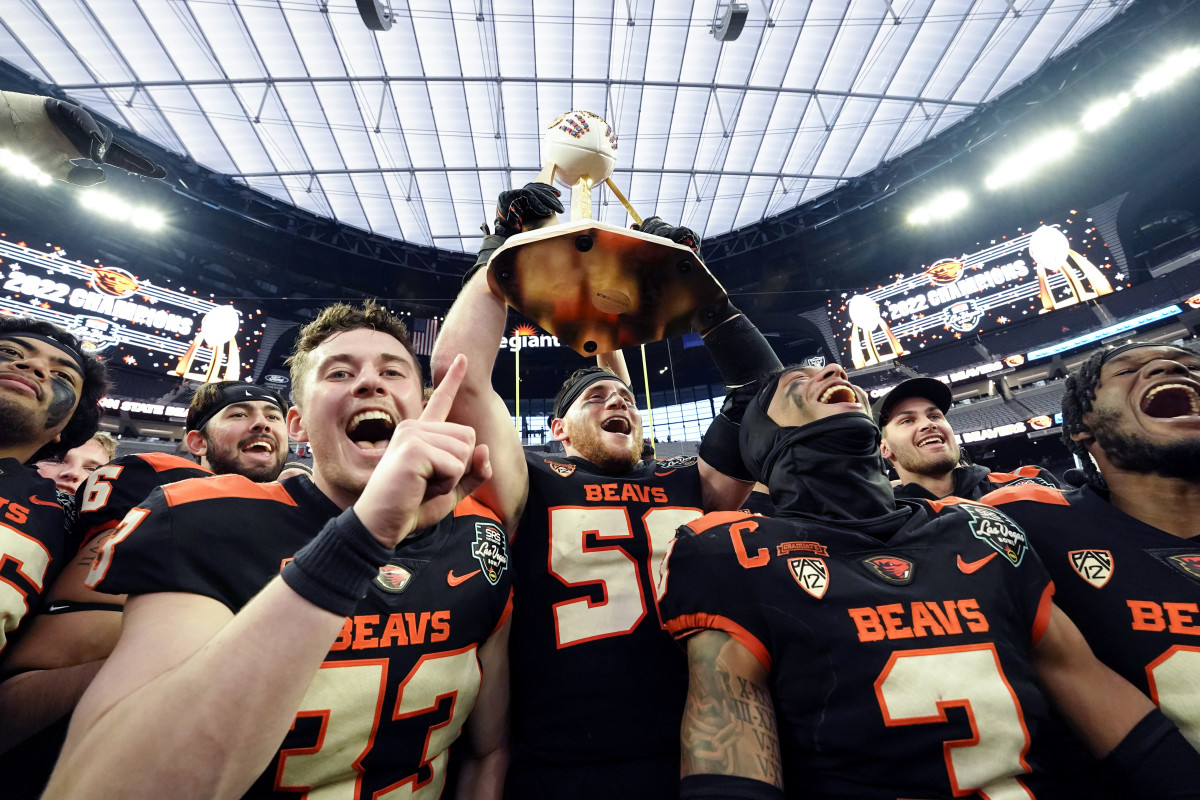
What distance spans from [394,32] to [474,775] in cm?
1332

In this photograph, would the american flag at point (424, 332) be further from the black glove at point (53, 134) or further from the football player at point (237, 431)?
the football player at point (237, 431)

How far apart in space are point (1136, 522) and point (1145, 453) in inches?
11.8

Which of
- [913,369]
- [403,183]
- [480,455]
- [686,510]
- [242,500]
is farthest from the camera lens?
[913,369]

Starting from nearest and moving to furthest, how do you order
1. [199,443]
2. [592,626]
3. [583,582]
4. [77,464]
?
1. [592,626]
2. [583,582]
3. [199,443]
4. [77,464]

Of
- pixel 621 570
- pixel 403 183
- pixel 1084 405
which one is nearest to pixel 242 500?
pixel 621 570

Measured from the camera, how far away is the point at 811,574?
1780 millimetres

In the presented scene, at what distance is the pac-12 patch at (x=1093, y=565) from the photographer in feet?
6.40

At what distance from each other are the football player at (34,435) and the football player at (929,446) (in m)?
4.42

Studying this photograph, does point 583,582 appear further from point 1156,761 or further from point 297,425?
point 1156,761

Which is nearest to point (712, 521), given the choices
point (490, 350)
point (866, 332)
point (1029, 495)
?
point (490, 350)

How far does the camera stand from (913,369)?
60.2 ft

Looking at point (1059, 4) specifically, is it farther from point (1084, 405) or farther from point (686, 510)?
point (686, 510)

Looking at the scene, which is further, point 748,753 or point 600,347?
point 600,347

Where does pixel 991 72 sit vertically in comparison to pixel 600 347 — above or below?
above
